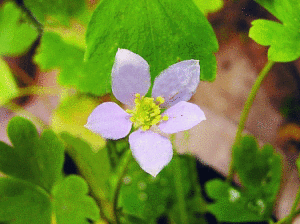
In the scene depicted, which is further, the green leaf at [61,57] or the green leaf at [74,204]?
the green leaf at [61,57]

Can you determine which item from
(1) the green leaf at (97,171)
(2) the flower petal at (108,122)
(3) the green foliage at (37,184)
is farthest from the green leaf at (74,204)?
(2) the flower petal at (108,122)

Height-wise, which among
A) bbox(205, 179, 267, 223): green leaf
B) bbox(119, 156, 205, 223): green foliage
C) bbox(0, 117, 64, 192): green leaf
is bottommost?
bbox(119, 156, 205, 223): green foliage

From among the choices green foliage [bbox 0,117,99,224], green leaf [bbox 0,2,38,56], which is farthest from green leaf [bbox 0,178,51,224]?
green leaf [bbox 0,2,38,56]

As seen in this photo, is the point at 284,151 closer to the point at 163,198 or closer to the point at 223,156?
the point at 223,156

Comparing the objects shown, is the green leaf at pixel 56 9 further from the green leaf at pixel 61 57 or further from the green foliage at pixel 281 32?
the green foliage at pixel 281 32

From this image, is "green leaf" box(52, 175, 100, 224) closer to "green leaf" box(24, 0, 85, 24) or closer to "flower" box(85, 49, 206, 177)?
"flower" box(85, 49, 206, 177)

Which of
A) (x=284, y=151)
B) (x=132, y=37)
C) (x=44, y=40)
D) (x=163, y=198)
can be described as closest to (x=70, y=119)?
(x=44, y=40)

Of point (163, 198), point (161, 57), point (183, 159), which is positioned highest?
point (161, 57)
